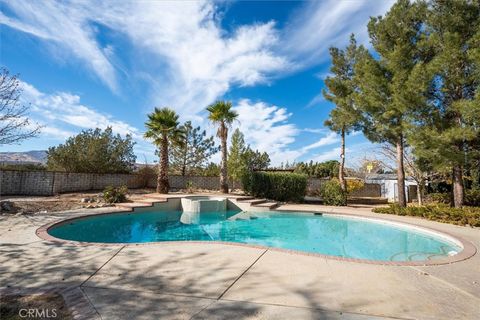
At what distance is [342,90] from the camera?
1845 centimetres

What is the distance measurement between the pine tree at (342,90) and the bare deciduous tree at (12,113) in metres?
15.9

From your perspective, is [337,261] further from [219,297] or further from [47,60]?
[47,60]

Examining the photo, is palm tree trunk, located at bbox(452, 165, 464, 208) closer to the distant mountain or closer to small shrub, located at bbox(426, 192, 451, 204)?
small shrub, located at bbox(426, 192, 451, 204)

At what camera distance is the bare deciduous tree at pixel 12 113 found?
9.52m

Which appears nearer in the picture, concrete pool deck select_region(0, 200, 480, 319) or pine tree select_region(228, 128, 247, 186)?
concrete pool deck select_region(0, 200, 480, 319)

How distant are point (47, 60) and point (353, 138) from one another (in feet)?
58.4

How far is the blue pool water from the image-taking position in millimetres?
8172

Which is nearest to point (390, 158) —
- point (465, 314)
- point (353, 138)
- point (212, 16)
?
point (353, 138)

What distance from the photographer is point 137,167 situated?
960 inches

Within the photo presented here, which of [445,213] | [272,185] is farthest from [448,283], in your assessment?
[272,185]

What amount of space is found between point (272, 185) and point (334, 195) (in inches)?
158

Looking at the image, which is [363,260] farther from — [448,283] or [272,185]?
[272,185]

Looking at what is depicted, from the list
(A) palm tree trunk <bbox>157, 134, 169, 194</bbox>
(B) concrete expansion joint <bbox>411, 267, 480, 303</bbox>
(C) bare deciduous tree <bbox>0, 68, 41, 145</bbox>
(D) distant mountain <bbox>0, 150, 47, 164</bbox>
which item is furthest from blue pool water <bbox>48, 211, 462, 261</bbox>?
(D) distant mountain <bbox>0, 150, 47, 164</bbox>

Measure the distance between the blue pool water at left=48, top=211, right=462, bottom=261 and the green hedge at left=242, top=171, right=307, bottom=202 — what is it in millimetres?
4375
